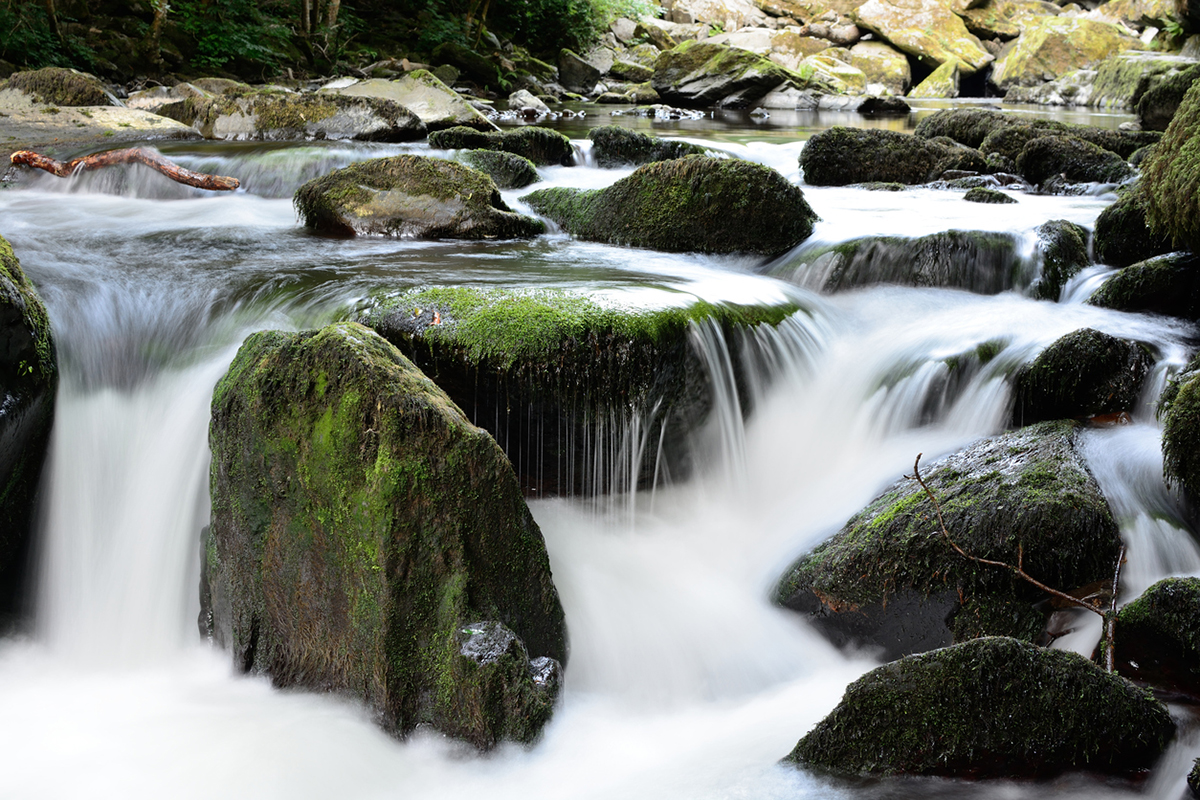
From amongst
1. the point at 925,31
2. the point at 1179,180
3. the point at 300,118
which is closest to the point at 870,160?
the point at 1179,180

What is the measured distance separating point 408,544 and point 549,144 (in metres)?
7.56

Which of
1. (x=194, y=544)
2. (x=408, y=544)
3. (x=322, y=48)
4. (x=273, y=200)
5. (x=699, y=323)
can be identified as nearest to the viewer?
(x=408, y=544)

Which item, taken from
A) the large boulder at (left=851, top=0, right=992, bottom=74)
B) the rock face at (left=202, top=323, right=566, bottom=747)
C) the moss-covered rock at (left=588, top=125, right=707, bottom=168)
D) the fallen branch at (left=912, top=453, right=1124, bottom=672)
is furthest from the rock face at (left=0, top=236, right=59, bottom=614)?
the large boulder at (left=851, top=0, right=992, bottom=74)

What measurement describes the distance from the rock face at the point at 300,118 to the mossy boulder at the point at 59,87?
160 centimetres

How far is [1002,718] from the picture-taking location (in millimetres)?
2293

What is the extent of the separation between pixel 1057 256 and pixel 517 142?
562 cm

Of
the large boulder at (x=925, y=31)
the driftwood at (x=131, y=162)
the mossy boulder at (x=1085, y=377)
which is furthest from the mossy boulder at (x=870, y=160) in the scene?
the large boulder at (x=925, y=31)

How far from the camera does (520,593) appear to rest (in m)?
2.89

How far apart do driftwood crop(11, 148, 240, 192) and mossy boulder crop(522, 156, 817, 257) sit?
3987mm

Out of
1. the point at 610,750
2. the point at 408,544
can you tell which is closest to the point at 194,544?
the point at 408,544

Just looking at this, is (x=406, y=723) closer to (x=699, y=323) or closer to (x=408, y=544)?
(x=408, y=544)

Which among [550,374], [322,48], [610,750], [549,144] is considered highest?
[322,48]

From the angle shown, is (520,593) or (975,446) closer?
(520,593)

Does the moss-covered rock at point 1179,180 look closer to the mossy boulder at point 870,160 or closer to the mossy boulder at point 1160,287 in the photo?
the mossy boulder at point 1160,287
